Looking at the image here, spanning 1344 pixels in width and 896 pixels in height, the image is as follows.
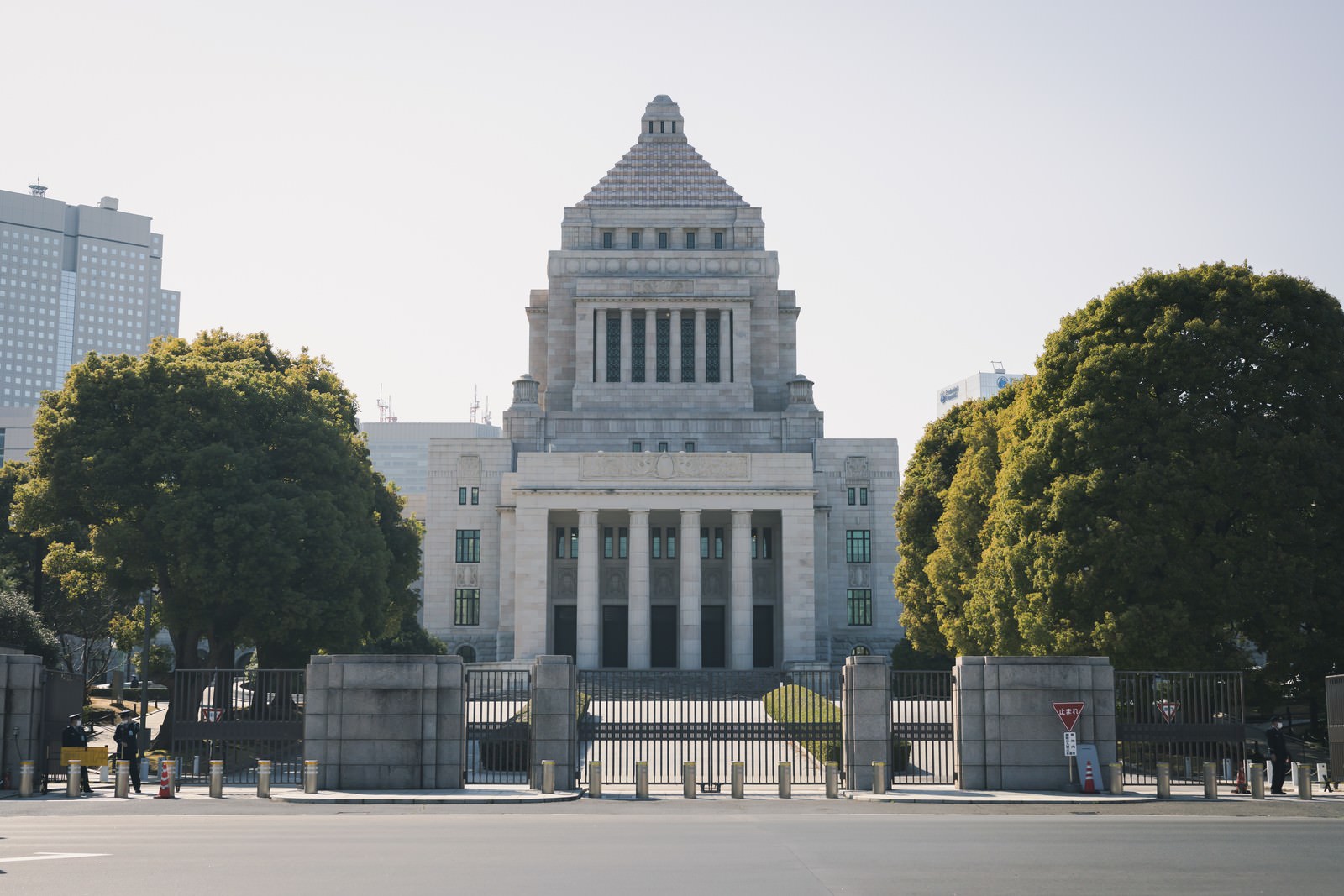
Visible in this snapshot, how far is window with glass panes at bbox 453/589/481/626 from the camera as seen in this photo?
3169 inches

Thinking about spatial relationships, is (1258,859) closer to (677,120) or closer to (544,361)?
(544,361)

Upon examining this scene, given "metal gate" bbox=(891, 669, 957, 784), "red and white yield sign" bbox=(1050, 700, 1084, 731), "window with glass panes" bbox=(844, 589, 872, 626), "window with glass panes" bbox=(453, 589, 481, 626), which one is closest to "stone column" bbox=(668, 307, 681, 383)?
"window with glass panes" bbox=(844, 589, 872, 626)

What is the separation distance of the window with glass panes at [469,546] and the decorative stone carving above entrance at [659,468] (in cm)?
1090

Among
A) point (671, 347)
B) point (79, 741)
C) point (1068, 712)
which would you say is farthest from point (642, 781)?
point (671, 347)

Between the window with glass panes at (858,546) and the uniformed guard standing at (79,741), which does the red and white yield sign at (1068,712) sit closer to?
the uniformed guard standing at (79,741)

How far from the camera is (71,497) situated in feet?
152

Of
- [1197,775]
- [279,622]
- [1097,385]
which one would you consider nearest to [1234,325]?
[1097,385]

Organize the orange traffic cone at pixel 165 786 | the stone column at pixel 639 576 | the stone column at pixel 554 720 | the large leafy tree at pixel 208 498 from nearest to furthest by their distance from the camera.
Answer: the orange traffic cone at pixel 165 786, the stone column at pixel 554 720, the large leafy tree at pixel 208 498, the stone column at pixel 639 576

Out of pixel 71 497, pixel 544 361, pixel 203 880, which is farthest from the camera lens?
pixel 544 361

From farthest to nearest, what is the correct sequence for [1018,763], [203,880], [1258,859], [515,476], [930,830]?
[515,476] < [1018,763] < [930,830] < [1258,859] < [203,880]

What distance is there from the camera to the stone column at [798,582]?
73.0 meters

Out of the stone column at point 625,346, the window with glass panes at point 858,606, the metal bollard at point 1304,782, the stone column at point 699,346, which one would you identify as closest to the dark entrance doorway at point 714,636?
the window with glass panes at point 858,606

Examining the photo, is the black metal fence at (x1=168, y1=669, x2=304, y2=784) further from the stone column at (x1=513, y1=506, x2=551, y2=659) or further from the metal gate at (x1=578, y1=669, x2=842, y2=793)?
the stone column at (x1=513, y1=506, x2=551, y2=659)

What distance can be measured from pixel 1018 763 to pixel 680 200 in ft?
223
